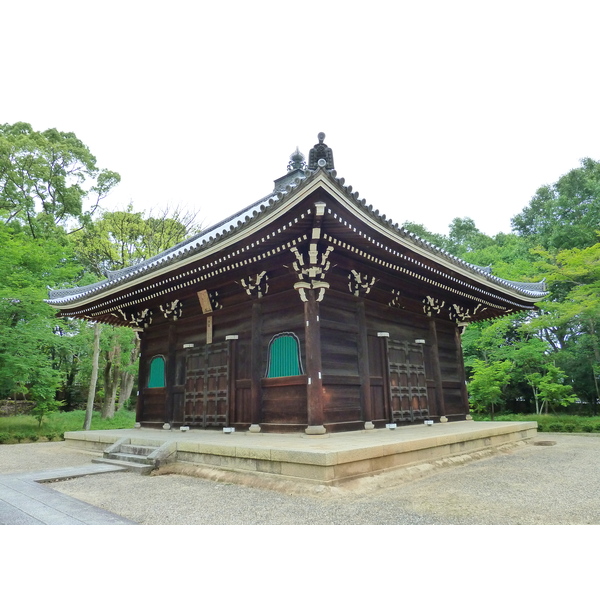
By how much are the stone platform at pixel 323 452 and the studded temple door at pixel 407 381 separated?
0.68 meters

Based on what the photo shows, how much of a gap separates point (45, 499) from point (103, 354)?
57.4 ft

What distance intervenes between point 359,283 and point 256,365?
2841 millimetres

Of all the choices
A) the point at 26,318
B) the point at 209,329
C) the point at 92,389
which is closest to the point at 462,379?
the point at 209,329

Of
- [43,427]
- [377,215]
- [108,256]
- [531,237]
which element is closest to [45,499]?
[377,215]

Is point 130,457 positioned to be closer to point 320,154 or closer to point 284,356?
point 284,356

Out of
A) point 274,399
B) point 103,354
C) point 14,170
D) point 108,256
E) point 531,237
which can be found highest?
point 14,170

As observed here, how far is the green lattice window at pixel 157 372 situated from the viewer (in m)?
11.4

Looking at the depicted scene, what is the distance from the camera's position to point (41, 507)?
15.2 feet

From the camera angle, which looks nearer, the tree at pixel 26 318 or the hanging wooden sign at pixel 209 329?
the hanging wooden sign at pixel 209 329

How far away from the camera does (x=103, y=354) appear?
21031 mm

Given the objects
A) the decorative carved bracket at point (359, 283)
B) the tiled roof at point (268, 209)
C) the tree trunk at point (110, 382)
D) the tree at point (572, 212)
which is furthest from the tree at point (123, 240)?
the tree at point (572, 212)

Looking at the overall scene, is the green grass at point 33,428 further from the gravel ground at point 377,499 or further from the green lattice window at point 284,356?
the green lattice window at point 284,356

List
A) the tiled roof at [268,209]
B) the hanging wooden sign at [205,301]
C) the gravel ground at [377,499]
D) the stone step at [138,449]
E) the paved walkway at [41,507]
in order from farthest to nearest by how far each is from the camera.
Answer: the hanging wooden sign at [205,301], the stone step at [138,449], the tiled roof at [268,209], the gravel ground at [377,499], the paved walkway at [41,507]

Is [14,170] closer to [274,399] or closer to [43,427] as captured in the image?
[43,427]
